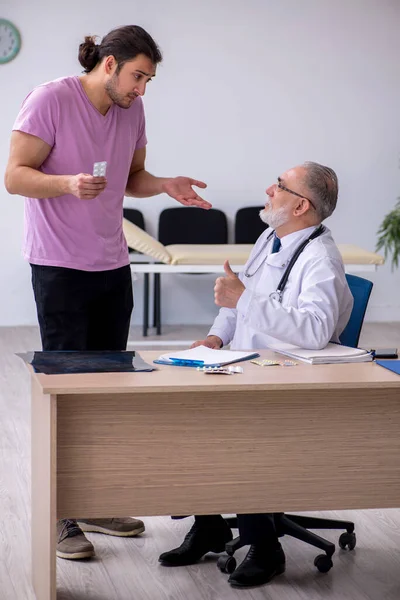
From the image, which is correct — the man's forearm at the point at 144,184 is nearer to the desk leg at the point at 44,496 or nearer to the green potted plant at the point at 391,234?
the desk leg at the point at 44,496

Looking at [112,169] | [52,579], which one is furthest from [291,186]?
[52,579]

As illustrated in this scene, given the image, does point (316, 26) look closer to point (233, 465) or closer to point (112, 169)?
point (112, 169)

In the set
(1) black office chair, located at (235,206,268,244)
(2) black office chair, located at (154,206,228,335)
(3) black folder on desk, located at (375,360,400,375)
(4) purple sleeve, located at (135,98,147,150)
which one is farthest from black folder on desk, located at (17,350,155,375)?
(1) black office chair, located at (235,206,268,244)

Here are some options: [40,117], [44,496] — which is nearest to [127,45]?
[40,117]

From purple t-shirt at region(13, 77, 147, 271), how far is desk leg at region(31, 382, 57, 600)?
48 cm

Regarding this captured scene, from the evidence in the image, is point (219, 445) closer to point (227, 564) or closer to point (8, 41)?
point (227, 564)

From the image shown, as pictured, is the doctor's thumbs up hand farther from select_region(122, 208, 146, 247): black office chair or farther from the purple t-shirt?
select_region(122, 208, 146, 247): black office chair

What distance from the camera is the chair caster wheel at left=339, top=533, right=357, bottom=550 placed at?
2.84m

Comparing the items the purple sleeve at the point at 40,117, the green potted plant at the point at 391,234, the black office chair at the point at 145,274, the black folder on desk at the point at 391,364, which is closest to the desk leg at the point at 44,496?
the purple sleeve at the point at 40,117

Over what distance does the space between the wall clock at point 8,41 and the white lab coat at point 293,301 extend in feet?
14.0

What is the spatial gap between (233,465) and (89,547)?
2.28ft

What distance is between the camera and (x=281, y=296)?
276 cm

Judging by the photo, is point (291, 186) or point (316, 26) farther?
point (316, 26)

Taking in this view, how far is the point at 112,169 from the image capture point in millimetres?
2852
